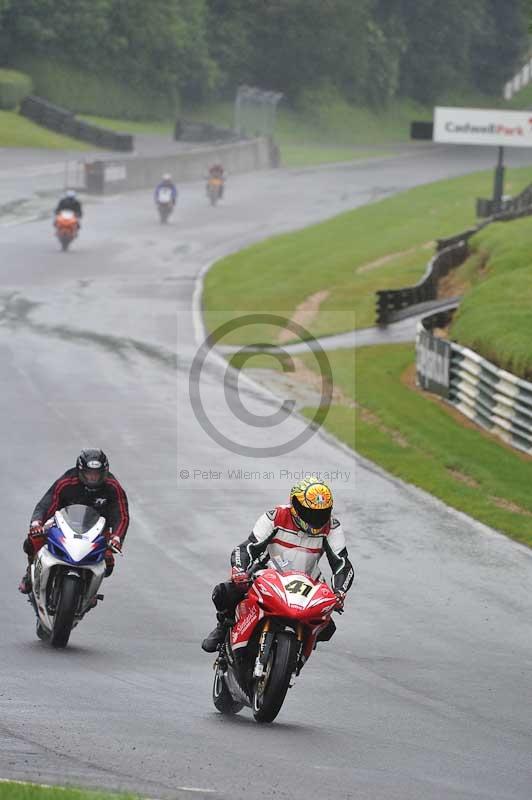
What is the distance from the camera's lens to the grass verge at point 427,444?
2147 centimetres

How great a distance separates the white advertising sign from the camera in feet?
200

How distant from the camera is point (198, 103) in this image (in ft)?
346

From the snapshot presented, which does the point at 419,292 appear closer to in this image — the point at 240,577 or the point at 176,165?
the point at 240,577

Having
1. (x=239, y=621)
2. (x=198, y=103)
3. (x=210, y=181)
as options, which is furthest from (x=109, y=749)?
(x=198, y=103)

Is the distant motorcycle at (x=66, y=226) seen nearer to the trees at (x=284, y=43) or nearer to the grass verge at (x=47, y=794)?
the grass verge at (x=47, y=794)

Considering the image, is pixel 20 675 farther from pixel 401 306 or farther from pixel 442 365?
pixel 401 306

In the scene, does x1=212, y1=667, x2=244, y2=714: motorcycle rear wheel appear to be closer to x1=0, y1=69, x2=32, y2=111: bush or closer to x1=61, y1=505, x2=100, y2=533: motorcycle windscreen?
x1=61, y1=505, x2=100, y2=533: motorcycle windscreen

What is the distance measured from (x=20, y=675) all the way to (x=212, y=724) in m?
1.90

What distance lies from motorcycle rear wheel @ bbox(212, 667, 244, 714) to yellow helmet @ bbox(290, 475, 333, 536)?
4.21 feet

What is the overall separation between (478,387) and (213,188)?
3774 cm

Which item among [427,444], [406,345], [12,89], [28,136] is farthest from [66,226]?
[12,89]

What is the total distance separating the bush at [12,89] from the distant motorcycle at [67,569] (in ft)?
242

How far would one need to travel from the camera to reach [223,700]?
35.2ft

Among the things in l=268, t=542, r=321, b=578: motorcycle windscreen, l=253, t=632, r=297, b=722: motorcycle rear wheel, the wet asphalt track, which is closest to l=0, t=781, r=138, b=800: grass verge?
the wet asphalt track
